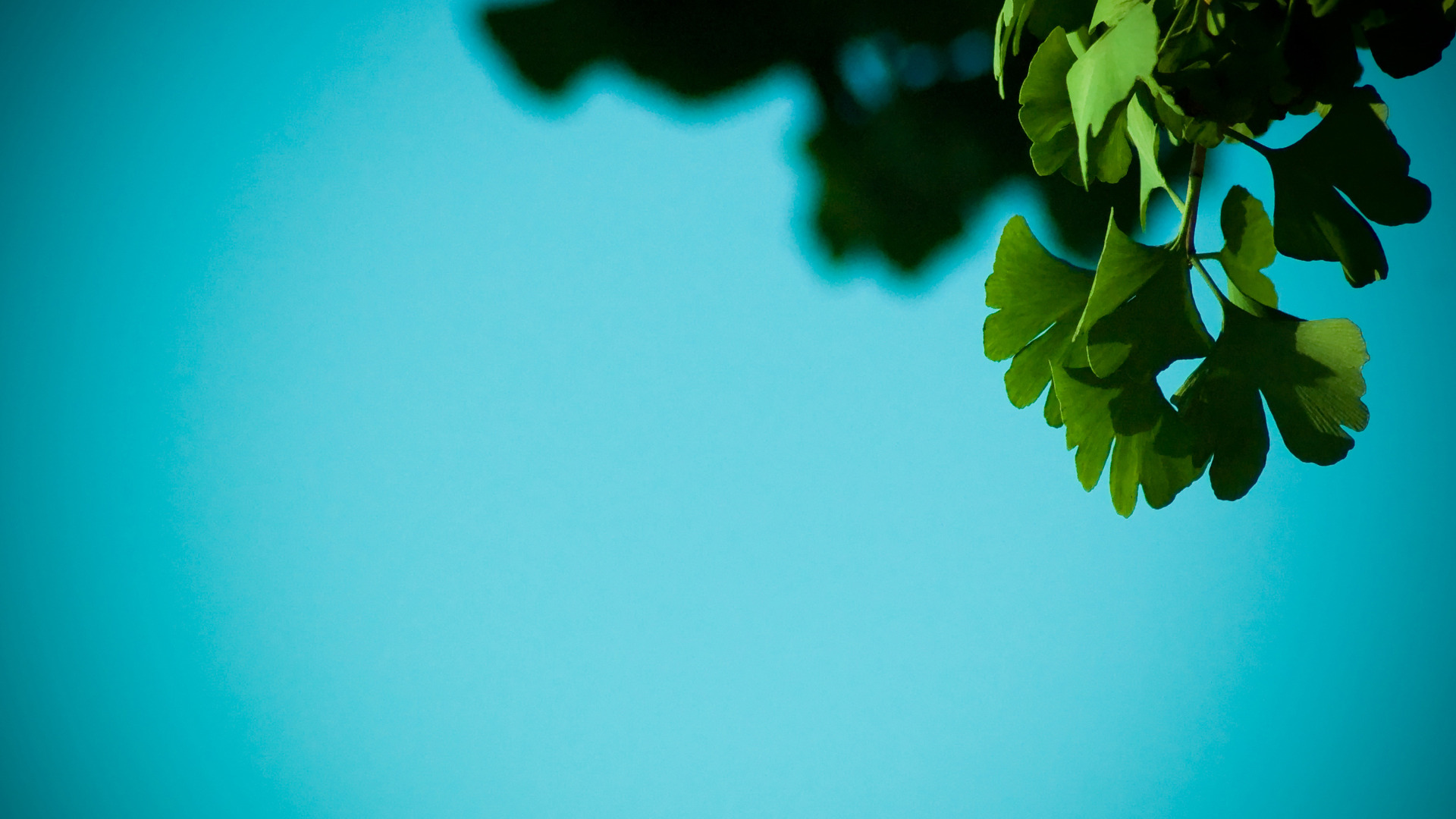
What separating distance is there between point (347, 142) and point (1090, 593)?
695 millimetres

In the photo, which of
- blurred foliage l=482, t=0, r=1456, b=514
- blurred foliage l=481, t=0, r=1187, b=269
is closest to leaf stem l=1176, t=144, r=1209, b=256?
blurred foliage l=482, t=0, r=1456, b=514

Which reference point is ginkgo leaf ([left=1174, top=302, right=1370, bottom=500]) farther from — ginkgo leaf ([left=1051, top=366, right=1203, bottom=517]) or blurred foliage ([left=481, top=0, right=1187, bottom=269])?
blurred foliage ([left=481, top=0, right=1187, bottom=269])

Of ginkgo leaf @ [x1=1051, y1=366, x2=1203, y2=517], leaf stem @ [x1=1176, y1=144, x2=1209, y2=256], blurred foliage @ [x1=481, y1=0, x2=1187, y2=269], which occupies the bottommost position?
ginkgo leaf @ [x1=1051, y1=366, x2=1203, y2=517]

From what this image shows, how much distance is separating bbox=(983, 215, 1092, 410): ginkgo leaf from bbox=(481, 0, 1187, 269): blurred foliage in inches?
9.1

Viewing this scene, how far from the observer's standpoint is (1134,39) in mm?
290

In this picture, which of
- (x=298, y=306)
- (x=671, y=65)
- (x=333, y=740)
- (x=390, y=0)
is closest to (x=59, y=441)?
(x=298, y=306)

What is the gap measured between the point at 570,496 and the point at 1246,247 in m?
0.48

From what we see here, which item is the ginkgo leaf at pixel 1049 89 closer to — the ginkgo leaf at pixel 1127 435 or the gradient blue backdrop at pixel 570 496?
the ginkgo leaf at pixel 1127 435

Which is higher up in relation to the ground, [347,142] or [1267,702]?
[347,142]

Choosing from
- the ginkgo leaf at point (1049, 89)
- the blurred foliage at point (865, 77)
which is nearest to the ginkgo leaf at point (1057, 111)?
the ginkgo leaf at point (1049, 89)

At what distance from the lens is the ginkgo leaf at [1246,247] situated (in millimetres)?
351

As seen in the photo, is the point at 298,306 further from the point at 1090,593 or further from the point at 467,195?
the point at 1090,593

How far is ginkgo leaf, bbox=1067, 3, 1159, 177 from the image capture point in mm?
285

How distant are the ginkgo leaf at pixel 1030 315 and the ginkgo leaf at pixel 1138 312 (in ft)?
0.07
